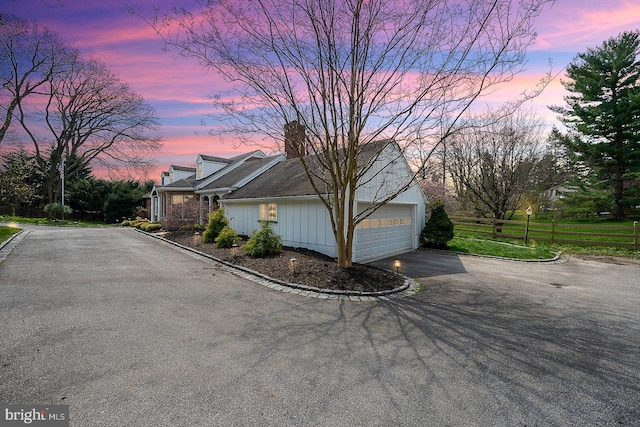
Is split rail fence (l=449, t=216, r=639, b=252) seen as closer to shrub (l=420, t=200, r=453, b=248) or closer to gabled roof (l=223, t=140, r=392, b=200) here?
shrub (l=420, t=200, r=453, b=248)

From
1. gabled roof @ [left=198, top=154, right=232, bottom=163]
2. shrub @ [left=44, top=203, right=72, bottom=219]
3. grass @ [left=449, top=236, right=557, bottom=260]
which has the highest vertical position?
gabled roof @ [left=198, top=154, right=232, bottom=163]

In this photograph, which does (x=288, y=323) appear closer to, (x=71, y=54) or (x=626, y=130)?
(x=626, y=130)

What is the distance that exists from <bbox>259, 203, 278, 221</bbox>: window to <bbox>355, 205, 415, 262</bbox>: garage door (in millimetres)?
4122

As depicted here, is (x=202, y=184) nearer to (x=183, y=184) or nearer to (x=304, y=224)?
(x=183, y=184)

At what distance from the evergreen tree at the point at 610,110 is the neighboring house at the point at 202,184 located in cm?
2325

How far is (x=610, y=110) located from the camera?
20.2 m

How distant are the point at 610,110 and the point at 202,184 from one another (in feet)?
99.5

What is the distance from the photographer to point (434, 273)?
29.0 feet

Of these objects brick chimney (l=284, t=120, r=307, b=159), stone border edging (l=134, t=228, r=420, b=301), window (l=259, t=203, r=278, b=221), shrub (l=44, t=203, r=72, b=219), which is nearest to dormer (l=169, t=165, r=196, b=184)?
shrub (l=44, t=203, r=72, b=219)

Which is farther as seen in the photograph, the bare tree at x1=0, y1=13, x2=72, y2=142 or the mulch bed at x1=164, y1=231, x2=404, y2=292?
the bare tree at x1=0, y1=13, x2=72, y2=142

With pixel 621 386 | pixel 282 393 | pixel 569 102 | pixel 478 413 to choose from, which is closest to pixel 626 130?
pixel 569 102

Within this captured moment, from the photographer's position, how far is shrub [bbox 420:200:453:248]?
13.5 metres

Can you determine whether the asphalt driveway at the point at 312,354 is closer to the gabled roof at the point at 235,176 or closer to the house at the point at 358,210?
the house at the point at 358,210

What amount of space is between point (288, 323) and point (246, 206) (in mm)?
10846
